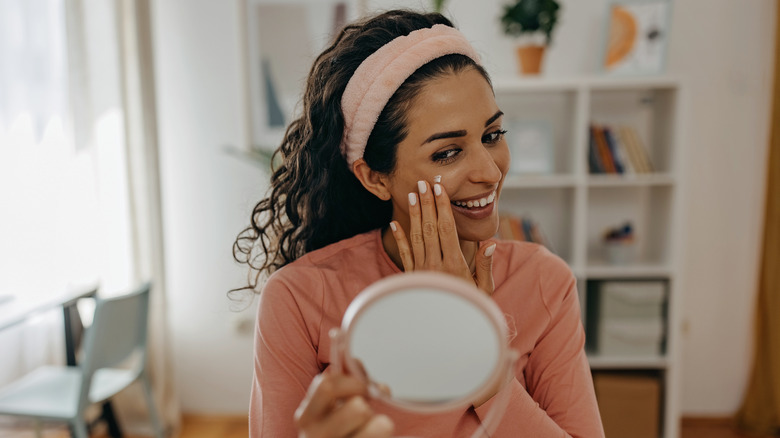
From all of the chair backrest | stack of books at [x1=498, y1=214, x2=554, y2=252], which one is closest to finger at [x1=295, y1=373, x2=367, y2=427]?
the chair backrest

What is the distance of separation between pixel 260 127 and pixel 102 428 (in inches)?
63.0

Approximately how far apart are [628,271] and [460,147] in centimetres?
178

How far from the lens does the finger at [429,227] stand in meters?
0.81

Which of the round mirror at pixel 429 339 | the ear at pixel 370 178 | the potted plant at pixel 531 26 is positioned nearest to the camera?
the round mirror at pixel 429 339

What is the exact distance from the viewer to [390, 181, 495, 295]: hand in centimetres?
81

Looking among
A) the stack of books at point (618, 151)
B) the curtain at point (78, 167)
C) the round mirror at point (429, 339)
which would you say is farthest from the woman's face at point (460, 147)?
the curtain at point (78, 167)

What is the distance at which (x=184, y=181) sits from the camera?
2771 millimetres

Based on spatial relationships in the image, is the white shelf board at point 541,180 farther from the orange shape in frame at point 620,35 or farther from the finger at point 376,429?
the finger at point 376,429

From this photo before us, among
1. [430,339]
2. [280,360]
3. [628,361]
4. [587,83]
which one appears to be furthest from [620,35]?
[430,339]

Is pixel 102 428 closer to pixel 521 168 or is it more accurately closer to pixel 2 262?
pixel 2 262

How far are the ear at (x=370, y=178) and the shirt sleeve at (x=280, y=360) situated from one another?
0.21m

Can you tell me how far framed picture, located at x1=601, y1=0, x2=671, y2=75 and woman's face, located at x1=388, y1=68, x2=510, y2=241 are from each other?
1712 mm

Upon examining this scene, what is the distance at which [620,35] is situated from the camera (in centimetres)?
239

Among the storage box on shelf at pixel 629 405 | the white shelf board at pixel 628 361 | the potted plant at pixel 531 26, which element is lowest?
the storage box on shelf at pixel 629 405
